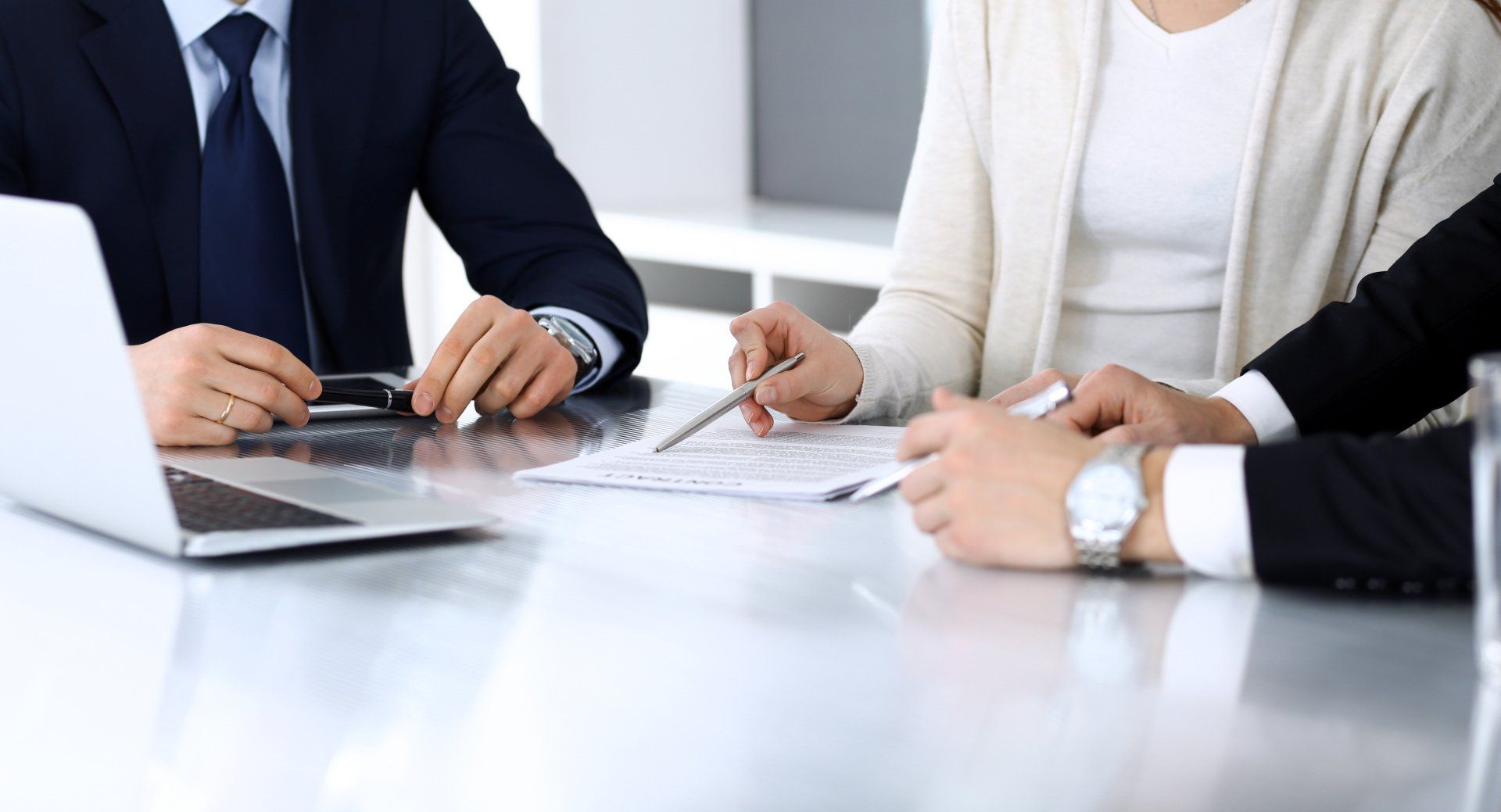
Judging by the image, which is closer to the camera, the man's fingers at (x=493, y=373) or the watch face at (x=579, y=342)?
the man's fingers at (x=493, y=373)

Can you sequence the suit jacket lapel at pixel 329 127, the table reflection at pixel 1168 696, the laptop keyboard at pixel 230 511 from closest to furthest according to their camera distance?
the table reflection at pixel 1168 696
the laptop keyboard at pixel 230 511
the suit jacket lapel at pixel 329 127

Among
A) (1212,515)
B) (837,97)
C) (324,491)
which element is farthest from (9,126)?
(837,97)

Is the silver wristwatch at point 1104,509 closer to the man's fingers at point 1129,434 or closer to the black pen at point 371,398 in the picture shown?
the man's fingers at point 1129,434

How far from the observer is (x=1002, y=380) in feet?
5.44

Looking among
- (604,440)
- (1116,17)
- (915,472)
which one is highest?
(1116,17)

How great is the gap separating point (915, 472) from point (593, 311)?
732 mm

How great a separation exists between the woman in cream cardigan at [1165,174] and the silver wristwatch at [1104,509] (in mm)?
534

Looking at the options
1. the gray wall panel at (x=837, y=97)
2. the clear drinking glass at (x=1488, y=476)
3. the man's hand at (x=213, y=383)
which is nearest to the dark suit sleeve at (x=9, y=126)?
the man's hand at (x=213, y=383)

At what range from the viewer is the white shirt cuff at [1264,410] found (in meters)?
1.18

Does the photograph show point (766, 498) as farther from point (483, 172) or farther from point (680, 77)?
point (680, 77)

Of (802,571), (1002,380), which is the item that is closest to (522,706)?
(802,571)

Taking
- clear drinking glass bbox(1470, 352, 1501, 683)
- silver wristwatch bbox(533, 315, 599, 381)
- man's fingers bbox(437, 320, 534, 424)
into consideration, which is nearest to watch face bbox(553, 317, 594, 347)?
silver wristwatch bbox(533, 315, 599, 381)

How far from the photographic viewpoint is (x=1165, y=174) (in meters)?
1.54

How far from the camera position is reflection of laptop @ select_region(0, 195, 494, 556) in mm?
776
